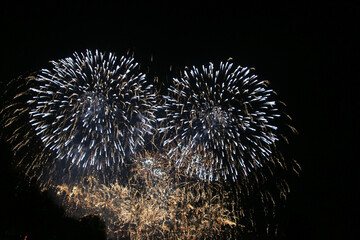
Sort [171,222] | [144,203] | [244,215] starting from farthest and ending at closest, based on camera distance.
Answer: [244,215]
[171,222]
[144,203]

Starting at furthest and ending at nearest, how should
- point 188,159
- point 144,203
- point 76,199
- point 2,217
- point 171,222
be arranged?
1. point 76,199
2. point 171,222
3. point 144,203
4. point 188,159
5. point 2,217

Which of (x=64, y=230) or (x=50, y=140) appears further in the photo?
(x=64, y=230)

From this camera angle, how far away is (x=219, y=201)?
21.6 m

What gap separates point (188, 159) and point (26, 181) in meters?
13.8

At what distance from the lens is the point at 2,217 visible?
16.3 metres

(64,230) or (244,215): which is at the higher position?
(244,215)

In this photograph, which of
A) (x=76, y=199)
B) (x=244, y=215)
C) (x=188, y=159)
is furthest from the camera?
(x=244, y=215)

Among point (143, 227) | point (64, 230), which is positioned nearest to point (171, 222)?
point (143, 227)

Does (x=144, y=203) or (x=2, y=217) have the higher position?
(x=144, y=203)

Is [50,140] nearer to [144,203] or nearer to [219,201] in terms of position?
[144,203]

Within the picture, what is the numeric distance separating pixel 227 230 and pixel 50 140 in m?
26.2

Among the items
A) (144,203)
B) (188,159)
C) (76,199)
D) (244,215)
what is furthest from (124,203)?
(244,215)

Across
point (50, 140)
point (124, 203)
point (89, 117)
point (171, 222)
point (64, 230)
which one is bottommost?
point (64, 230)

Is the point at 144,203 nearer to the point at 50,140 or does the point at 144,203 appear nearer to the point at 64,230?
the point at 64,230
